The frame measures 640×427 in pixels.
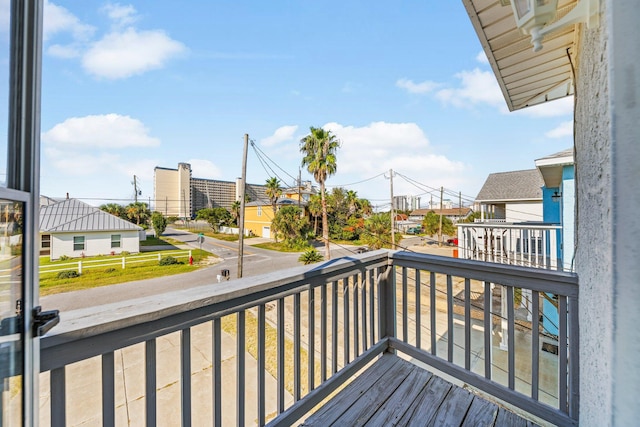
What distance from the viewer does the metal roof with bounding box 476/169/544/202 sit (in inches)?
440

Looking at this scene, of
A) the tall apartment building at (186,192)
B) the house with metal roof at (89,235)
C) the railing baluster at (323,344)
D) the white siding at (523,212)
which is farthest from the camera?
the tall apartment building at (186,192)

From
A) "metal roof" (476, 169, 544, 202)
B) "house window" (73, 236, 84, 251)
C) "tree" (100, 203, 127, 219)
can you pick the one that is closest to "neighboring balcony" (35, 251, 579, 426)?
"metal roof" (476, 169, 544, 202)

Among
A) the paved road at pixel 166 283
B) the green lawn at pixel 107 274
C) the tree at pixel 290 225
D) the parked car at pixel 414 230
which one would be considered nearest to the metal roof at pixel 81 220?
the green lawn at pixel 107 274

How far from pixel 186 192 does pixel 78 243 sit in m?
19.2

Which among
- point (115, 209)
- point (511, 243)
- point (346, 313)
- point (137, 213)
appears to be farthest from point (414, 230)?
point (346, 313)

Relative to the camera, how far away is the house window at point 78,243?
1172 cm

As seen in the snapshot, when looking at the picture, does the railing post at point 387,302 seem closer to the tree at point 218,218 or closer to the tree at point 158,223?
the tree at point 158,223

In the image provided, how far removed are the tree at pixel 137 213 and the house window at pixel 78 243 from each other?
498 inches

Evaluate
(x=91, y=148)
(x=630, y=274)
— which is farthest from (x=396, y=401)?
(x=91, y=148)

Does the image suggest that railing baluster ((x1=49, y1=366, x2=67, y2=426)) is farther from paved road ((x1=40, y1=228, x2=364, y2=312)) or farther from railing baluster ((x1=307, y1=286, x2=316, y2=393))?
paved road ((x1=40, y1=228, x2=364, y2=312))

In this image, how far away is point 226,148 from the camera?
11898 mm

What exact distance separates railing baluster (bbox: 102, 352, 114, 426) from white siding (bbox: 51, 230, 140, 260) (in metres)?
13.8

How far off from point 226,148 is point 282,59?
604cm

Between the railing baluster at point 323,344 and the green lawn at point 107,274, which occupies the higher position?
the railing baluster at point 323,344
